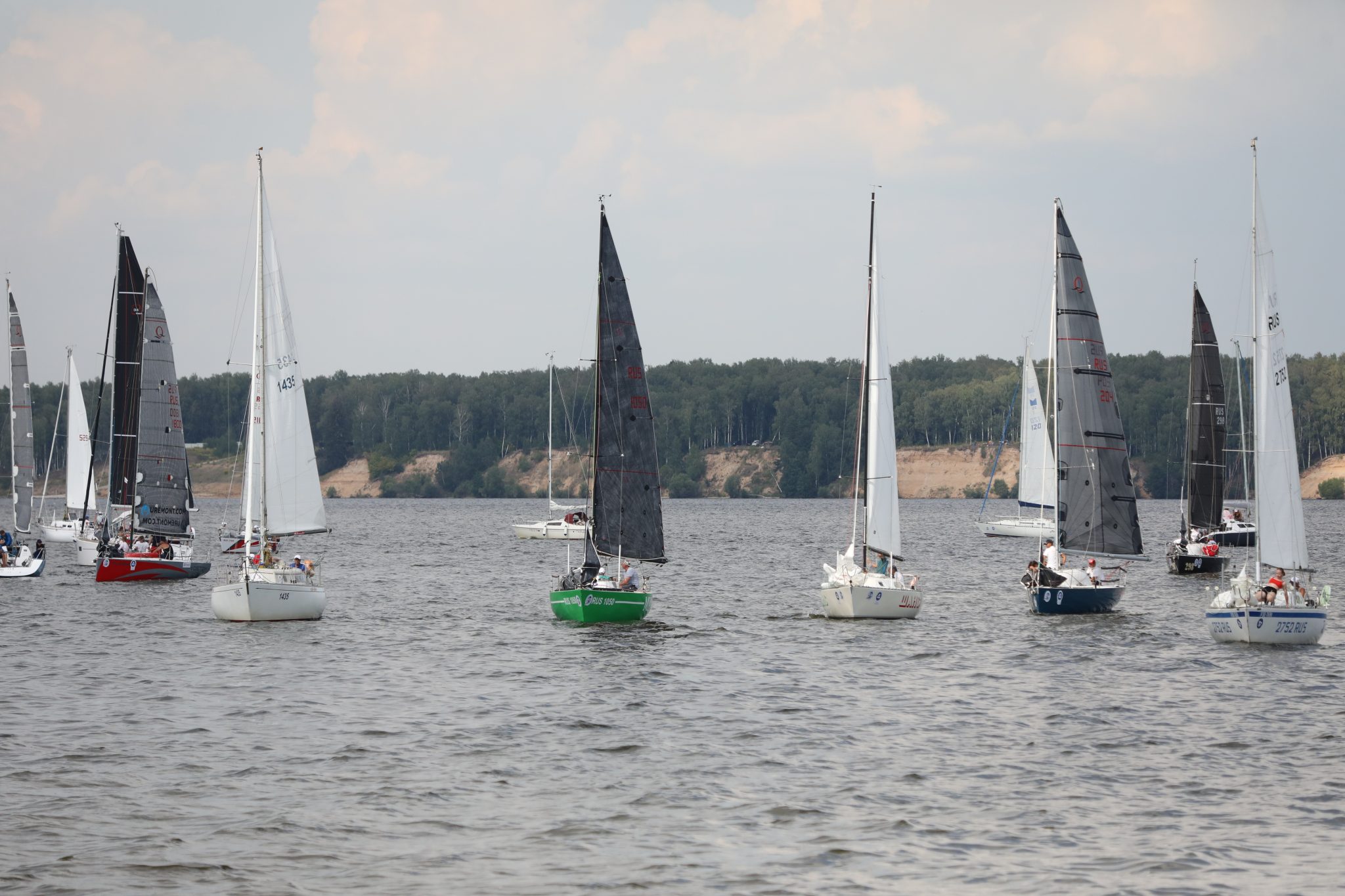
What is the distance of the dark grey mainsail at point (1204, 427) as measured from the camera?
6169cm

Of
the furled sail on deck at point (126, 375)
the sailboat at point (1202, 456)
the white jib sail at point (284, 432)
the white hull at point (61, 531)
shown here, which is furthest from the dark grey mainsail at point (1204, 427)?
the white hull at point (61, 531)

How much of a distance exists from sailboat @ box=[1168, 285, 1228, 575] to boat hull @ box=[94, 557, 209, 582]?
139 feet

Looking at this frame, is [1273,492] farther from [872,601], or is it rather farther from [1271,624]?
[872,601]

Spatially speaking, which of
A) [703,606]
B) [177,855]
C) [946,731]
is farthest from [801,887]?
[703,606]

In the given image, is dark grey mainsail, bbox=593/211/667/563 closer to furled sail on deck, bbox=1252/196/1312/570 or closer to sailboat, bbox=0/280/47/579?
furled sail on deck, bbox=1252/196/1312/570

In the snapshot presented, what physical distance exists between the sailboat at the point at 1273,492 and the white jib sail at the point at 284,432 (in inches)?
1027

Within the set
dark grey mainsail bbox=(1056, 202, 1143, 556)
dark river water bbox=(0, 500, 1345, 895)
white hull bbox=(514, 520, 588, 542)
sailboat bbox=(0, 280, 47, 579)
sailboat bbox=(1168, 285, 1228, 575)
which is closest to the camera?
dark river water bbox=(0, 500, 1345, 895)

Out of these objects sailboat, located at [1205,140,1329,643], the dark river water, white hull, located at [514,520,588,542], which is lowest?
the dark river water

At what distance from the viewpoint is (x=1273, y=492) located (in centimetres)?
3400

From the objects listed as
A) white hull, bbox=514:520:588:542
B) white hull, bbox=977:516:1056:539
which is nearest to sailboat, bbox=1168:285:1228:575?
white hull, bbox=977:516:1056:539

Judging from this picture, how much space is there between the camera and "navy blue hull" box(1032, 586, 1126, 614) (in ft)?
136

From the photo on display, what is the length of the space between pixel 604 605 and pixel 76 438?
54.3 meters

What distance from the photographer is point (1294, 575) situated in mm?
60406

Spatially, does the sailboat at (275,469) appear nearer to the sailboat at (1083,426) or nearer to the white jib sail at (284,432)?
the white jib sail at (284,432)
